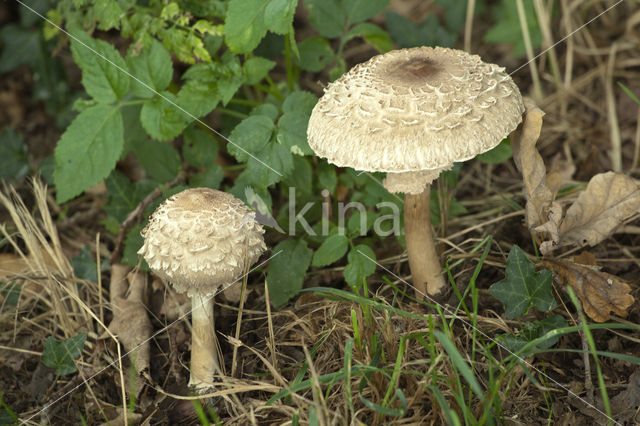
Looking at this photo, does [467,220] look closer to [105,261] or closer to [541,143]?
[541,143]

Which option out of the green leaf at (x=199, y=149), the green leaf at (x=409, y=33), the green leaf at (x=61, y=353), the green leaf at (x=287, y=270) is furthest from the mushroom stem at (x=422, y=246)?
the green leaf at (x=61, y=353)

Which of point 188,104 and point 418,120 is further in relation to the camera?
point 188,104

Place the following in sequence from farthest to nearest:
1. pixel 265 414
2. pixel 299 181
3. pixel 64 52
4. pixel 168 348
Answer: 1. pixel 64 52
2. pixel 299 181
3. pixel 168 348
4. pixel 265 414

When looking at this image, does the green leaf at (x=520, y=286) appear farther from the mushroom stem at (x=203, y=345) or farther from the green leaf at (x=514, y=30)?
the green leaf at (x=514, y=30)

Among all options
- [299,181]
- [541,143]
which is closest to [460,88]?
[299,181]

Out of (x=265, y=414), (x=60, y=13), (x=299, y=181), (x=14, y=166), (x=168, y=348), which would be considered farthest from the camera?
(x=14, y=166)

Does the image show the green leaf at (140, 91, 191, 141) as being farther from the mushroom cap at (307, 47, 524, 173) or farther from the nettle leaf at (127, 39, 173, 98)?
the mushroom cap at (307, 47, 524, 173)

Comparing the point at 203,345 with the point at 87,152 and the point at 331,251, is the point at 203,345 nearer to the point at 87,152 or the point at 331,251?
the point at 331,251
